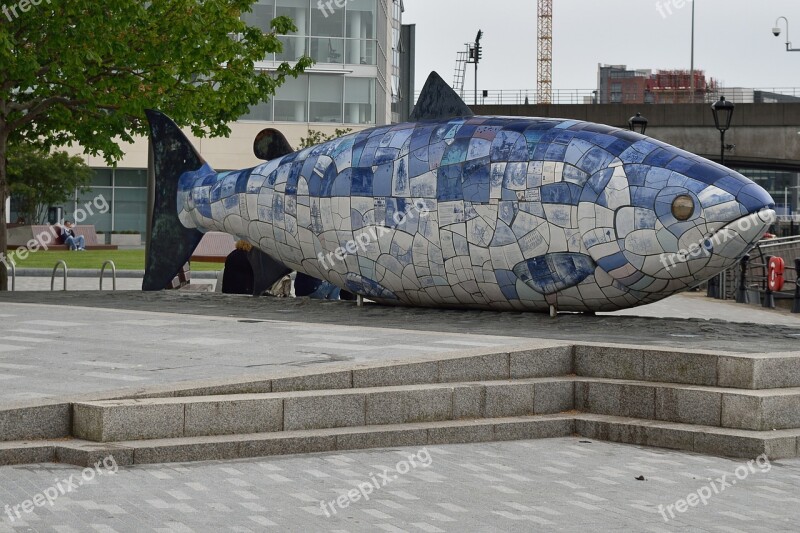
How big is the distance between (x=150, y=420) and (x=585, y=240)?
6431mm

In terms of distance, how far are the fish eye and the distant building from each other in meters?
40.4

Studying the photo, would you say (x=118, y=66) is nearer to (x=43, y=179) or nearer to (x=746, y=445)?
(x=746, y=445)

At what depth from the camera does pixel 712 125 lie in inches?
1912

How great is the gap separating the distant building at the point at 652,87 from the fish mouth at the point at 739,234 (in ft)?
133

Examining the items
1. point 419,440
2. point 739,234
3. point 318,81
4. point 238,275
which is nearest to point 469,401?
point 419,440

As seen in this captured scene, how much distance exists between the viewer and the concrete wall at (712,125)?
48562 millimetres

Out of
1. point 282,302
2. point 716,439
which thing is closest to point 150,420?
point 716,439

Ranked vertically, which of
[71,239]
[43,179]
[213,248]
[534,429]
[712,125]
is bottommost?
[534,429]

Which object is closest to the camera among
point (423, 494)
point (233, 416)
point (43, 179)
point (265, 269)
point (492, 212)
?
point (423, 494)

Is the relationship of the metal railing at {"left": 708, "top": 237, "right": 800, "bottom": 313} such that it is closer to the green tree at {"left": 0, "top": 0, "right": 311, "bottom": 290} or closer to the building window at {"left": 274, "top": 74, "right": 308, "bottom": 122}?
the green tree at {"left": 0, "top": 0, "right": 311, "bottom": 290}

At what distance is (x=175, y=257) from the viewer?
1767 cm

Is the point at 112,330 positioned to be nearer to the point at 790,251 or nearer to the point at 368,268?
the point at 368,268

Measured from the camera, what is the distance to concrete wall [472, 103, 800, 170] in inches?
1912

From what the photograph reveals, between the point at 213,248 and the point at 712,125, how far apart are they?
19.7 metres
